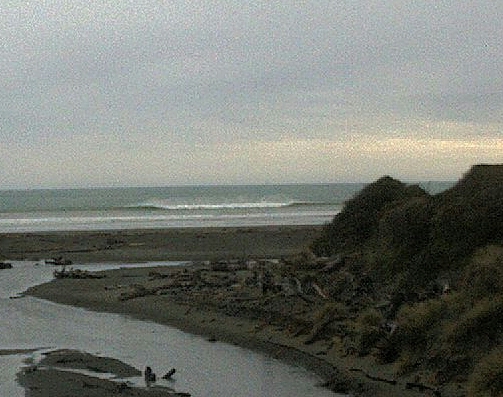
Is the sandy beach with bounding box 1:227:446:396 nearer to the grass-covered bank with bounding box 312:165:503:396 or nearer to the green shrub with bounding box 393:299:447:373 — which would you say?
the green shrub with bounding box 393:299:447:373

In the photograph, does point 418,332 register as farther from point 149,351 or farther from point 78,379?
point 149,351

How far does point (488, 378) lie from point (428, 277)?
5.95 meters

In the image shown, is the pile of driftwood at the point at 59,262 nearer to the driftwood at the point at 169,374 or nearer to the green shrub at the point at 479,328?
the driftwood at the point at 169,374

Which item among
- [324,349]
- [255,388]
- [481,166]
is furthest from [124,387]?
[481,166]

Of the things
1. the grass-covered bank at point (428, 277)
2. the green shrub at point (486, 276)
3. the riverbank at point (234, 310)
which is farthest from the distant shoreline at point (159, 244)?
the green shrub at point (486, 276)

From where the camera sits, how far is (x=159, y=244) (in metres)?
44.2

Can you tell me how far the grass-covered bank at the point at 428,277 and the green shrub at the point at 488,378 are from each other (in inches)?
0.5

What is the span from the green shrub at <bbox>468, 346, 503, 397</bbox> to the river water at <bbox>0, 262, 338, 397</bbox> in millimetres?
2635

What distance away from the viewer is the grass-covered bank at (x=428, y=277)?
1129 cm

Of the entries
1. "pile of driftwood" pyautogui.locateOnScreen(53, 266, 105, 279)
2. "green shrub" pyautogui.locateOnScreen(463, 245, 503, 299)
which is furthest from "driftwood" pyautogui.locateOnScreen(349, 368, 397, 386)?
"pile of driftwood" pyautogui.locateOnScreen(53, 266, 105, 279)

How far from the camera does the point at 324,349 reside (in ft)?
47.3

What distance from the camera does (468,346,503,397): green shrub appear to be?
958 cm

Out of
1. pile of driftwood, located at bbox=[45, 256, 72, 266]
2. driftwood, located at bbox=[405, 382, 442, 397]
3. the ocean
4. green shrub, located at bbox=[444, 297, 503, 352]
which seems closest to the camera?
driftwood, located at bbox=[405, 382, 442, 397]

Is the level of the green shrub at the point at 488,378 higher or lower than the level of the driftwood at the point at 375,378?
higher
